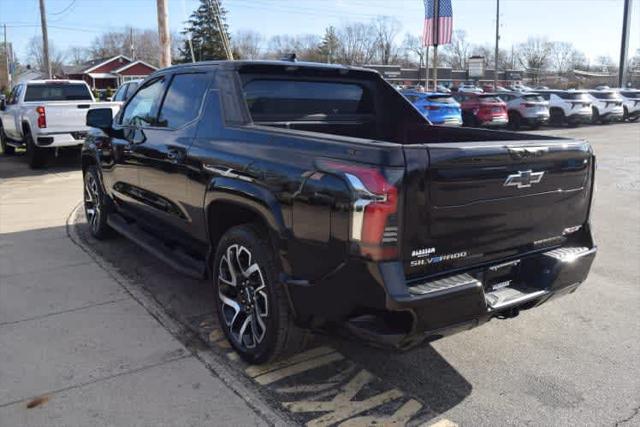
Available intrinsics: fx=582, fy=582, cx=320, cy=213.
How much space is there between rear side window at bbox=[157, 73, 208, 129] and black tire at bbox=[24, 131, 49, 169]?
8.98 meters

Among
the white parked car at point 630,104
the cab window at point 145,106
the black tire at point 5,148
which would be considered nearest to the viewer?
the cab window at point 145,106

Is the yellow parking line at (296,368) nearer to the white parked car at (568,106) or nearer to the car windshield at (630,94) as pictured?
the white parked car at (568,106)

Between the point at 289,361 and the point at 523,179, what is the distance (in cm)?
180

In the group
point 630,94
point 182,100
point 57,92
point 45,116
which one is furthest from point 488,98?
point 182,100

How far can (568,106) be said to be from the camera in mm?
25625

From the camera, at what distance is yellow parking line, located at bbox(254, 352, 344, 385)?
3.45m

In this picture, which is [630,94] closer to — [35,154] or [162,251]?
[35,154]

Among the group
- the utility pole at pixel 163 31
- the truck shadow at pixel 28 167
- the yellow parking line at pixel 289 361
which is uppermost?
the utility pole at pixel 163 31

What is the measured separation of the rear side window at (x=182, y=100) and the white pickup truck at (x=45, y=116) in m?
8.10

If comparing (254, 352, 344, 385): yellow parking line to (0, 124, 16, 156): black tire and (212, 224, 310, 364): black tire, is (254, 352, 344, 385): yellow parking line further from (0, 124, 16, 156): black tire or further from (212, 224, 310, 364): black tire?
(0, 124, 16, 156): black tire

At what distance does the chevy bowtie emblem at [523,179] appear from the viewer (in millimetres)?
3051

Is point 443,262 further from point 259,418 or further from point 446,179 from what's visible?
point 259,418

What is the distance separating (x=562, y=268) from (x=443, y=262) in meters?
0.87

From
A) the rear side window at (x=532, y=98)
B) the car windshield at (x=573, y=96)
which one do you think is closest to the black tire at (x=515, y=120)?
the rear side window at (x=532, y=98)
